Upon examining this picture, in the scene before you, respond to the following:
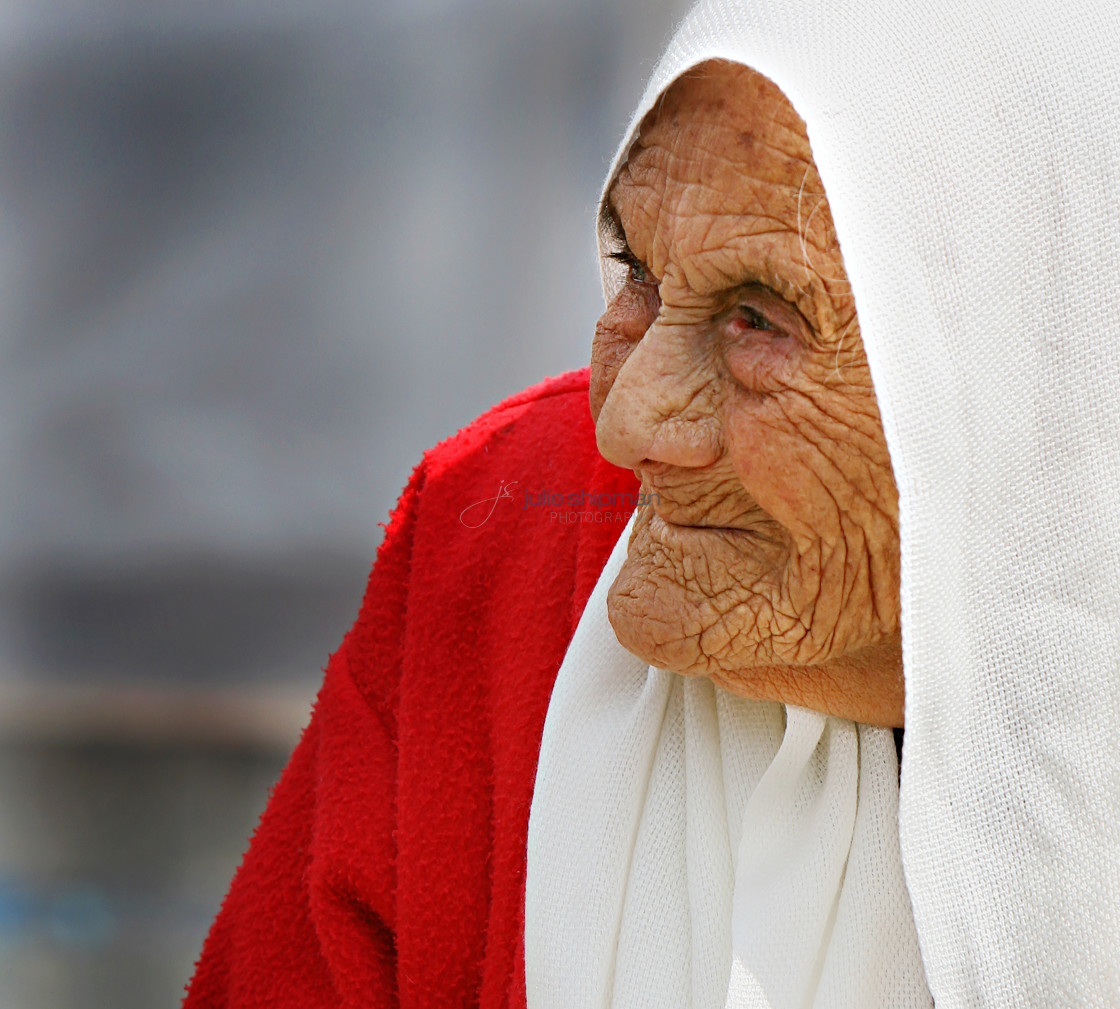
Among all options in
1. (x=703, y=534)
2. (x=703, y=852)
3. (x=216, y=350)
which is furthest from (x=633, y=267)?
(x=216, y=350)

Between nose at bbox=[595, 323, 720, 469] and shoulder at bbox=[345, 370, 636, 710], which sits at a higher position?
nose at bbox=[595, 323, 720, 469]

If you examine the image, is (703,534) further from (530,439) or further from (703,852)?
(530,439)

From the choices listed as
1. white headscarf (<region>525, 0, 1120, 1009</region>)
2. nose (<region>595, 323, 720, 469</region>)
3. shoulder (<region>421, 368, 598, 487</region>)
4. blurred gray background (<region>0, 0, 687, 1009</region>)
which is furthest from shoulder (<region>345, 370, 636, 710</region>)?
blurred gray background (<region>0, 0, 687, 1009</region>)

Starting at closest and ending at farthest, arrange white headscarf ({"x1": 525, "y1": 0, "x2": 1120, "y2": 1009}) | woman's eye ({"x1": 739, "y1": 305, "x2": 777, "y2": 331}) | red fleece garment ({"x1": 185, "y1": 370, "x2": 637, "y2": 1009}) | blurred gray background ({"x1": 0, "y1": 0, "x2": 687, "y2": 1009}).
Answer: white headscarf ({"x1": 525, "y1": 0, "x2": 1120, "y2": 1009}) < woman's eye ({"x1": 739, "y1": 305, "x2": 777, "y2": 331}) < red fleece garment ({"x1": 185, "y1": 370, "x2": 637, "y2": 1009}) < blurred gray background ({"x1": 0, "y1": 0, "x2": 687, "y2": 1009})

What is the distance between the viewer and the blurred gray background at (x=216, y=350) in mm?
2457

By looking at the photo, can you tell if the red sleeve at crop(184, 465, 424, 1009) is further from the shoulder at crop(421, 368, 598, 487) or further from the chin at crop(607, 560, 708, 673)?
the chin at crop(607, 560, 708, 673)

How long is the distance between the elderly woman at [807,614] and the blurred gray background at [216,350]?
3.96 feet

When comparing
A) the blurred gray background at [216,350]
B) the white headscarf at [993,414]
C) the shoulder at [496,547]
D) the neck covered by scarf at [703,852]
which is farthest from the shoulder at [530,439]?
the blurred gray background at [216,350]

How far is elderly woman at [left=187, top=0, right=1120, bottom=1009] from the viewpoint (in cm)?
91

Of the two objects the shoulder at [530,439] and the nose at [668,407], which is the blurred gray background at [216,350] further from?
the nose at [668,407]

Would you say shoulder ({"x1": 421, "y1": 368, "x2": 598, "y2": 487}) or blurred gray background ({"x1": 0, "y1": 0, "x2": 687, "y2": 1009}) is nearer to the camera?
shoulder ({"x1": 421, "y1": 368, "x2": 598, "y2": 487})

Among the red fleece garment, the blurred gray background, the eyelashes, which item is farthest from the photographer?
the blurred gray background

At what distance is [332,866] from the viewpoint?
4.57ft

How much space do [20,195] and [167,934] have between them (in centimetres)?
176
